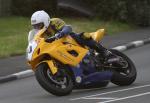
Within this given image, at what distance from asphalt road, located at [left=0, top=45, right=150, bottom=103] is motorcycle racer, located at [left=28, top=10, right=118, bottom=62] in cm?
68

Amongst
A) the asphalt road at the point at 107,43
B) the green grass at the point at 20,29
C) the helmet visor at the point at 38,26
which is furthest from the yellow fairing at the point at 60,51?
the green grass at the point at 20,29

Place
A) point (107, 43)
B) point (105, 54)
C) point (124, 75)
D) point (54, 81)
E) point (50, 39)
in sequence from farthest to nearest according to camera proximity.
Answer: point (107, 43) < point (124, 75) < point (105, 54) < point (50, 39) < point (54, 81)

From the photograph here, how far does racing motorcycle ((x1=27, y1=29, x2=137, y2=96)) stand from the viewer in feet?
38.3

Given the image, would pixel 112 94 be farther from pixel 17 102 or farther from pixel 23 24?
pixel 23 24

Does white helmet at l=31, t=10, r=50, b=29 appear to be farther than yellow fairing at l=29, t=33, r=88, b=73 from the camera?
Yes

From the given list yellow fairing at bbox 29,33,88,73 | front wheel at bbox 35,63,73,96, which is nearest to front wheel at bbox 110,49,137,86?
yellow fairing at bbox 29,33,88,73

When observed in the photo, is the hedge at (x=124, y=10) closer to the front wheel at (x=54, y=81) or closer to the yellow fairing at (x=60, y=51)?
the yellow fairing at (x=60, y=51)

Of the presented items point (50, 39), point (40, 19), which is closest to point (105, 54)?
point (50, 39)

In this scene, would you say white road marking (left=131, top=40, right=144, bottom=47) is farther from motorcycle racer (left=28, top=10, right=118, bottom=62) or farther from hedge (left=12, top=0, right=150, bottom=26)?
motorcycle racer (left=28, top=10, right=118, bottom=62)

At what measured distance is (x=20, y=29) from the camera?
24.8 m

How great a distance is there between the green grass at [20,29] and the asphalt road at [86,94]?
5.03 metres

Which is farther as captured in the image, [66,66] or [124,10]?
[124,10]

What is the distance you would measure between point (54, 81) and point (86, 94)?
2.06 ft

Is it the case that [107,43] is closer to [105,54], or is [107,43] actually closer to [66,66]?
[105,54]
